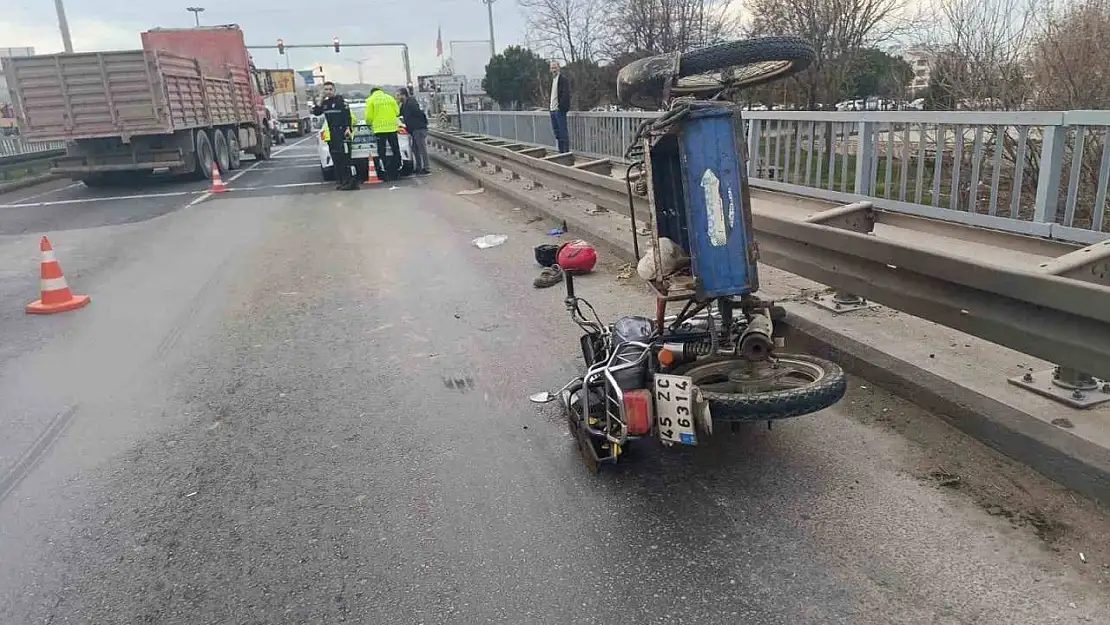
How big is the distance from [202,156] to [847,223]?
59.0 feet

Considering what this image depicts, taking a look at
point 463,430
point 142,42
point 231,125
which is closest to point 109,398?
point 463,430

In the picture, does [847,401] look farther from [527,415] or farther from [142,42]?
[142,42]

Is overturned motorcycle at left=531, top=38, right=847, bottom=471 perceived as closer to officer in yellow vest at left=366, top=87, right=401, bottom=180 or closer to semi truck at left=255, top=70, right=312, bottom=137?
officer in yellow vest at left=366, top=87, right=401, bottom=180

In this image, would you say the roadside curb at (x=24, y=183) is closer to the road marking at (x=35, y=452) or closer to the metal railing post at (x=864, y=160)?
the road marking at (x=35, y=452)

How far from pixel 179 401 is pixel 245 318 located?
1.85 meters

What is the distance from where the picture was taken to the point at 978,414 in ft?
11.2

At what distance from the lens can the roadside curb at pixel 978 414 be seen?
9.70 ft

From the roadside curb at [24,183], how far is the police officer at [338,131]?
Answer: 862cm

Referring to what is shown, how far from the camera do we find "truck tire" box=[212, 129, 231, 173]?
20625 mm

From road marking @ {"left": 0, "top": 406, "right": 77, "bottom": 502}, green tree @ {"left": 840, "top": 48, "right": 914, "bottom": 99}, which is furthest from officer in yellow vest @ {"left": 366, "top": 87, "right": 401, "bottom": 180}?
road marking @ {"left": 0, "top": 406, "right": 77, "bottom": 502}

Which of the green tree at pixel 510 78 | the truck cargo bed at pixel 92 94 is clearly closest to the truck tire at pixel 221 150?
the truck cargo bed at pixel 92 94

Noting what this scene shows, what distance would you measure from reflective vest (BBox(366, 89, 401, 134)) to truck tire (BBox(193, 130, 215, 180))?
5609 mm

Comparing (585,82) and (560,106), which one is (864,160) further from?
(585,82)

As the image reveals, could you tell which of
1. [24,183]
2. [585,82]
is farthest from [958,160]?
[585,82]
